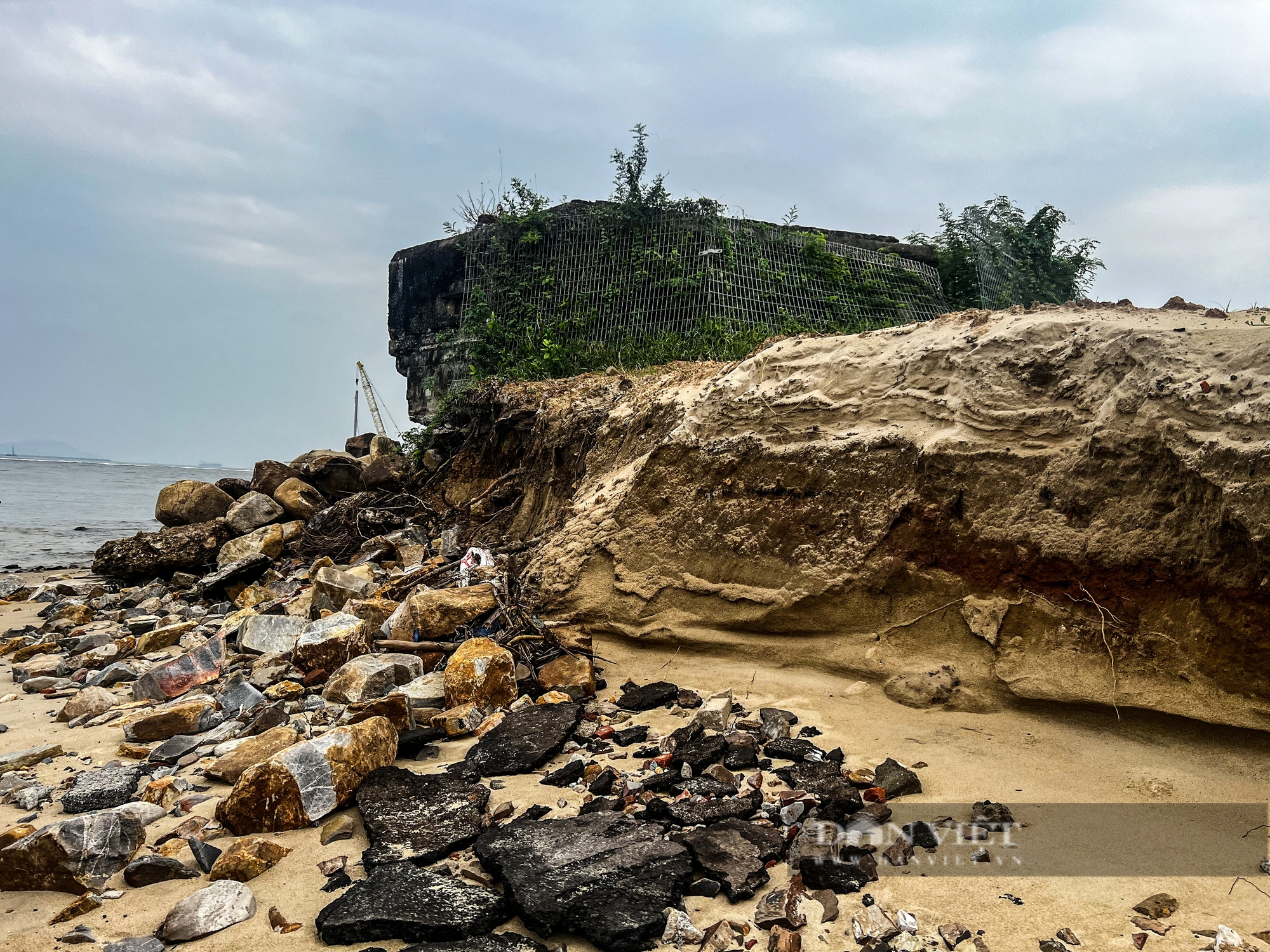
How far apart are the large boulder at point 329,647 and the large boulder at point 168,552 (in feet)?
15.7

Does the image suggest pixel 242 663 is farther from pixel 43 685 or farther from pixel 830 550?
pixel 830 550

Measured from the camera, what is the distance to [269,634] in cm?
479

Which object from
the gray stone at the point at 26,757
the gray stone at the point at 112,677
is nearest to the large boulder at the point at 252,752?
the gray stone at the point at 26,757

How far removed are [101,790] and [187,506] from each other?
7231 mm

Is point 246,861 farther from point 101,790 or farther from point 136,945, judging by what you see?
point 101,790

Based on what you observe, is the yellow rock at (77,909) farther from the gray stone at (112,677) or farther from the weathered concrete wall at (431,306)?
the weathered concrete wall at (431,306)

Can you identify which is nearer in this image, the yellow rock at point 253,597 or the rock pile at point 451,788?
the rock pile at point 451,788

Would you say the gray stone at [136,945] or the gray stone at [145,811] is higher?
the gray stone at [145,811]

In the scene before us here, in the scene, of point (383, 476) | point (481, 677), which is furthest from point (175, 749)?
point (383, 476)

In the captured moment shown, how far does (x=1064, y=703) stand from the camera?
3141mm

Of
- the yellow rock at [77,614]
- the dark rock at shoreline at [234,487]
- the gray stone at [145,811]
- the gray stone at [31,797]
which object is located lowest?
the yellow rock at [77,614]

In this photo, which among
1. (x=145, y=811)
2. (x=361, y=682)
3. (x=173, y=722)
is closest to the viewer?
(x=145, y=811)

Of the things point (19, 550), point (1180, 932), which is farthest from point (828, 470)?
point (19, 550)

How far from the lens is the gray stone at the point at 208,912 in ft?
6.73
